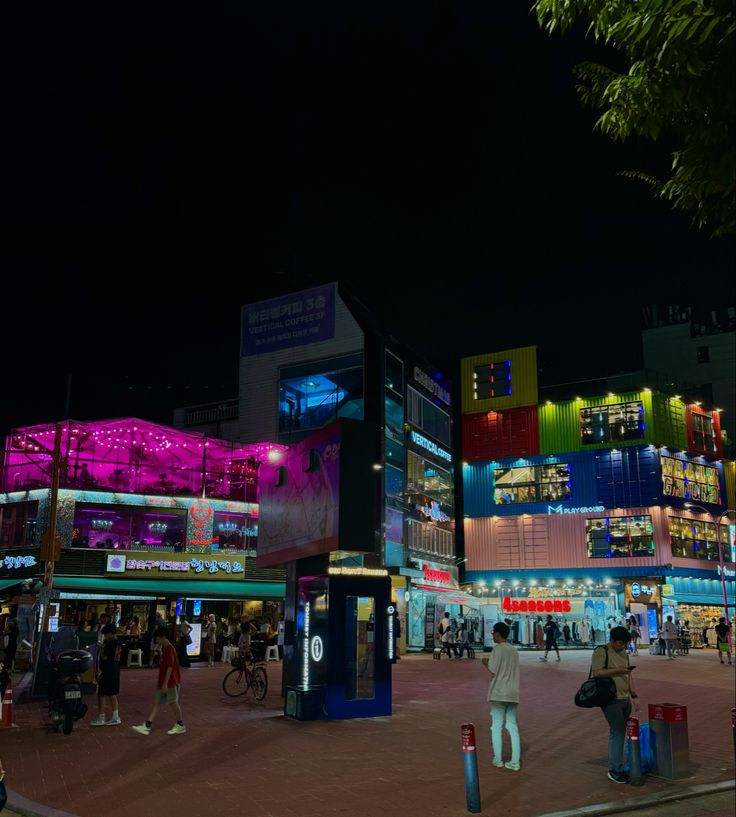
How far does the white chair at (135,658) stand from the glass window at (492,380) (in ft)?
101

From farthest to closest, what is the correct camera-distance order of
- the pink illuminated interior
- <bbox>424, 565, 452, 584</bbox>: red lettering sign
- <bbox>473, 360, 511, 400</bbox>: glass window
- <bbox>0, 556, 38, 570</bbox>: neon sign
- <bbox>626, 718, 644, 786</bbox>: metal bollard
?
<bbox>473, 360, 511, 400</bbox>: glass window, <bbox>424, 565, 452, 584</bbox>: red lettering sign, the pink illuminated interior, <bbox>0, 556, 38, 570</bbox>: neon sign, <bbox>626, 718, 644, 786</bbox>: metal bollard

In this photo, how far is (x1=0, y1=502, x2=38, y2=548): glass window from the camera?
30.3 meters

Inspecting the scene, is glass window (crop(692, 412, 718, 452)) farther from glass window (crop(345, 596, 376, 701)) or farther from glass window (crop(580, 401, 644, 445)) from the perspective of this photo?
glass window (crop(345, 596, 376, 701))

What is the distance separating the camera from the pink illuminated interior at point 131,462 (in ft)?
102

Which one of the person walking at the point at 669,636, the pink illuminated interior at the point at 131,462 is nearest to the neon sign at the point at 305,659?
the pink illuminated interior at the point at 131,462

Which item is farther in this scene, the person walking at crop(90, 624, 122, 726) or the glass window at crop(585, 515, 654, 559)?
the glass window at crop(585, 515, 654, 559)

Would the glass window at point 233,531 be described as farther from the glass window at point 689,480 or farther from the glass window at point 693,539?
the glass window at point 693,539

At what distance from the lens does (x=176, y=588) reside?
98.9 feet

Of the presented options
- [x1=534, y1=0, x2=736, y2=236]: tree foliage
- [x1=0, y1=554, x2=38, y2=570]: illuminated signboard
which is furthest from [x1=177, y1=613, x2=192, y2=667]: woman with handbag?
[x1=534, y1=0, x2=736, y2=236]: tree foliage

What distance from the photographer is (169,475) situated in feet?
110

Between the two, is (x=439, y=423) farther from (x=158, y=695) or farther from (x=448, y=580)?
A: (x=158, y=695)

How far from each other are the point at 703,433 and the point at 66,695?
45221 millimetres

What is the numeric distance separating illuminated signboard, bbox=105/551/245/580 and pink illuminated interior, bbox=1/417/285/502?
2.67 meters

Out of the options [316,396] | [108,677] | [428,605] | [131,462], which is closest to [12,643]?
[131,462]
